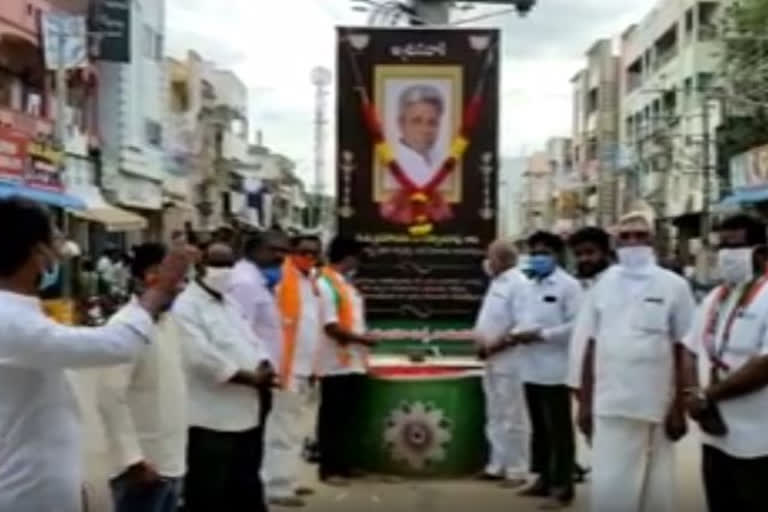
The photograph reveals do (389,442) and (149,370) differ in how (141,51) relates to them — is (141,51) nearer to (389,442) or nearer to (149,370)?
(389,442)

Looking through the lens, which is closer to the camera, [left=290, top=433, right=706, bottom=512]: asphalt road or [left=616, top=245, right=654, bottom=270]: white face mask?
[left=616, top=245, right=654, bottom=270]: white face mask

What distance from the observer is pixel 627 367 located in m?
8.20

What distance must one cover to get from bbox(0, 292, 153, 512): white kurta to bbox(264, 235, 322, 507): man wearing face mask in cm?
590

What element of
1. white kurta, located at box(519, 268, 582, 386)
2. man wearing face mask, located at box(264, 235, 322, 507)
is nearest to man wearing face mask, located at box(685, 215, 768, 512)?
white kurta, located at box(519, 268, 582, 386)

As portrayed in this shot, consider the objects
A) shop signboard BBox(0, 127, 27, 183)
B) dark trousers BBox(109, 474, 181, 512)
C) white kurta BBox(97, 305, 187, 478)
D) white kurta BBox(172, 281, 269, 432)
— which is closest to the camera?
white kurta BBox(97, 305, 187, 478)

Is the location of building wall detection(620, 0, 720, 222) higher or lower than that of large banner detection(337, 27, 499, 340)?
higher

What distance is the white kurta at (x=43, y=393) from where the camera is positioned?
4.52m

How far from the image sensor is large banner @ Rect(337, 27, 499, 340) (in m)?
12.9

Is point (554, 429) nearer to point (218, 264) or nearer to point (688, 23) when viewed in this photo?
point (218, 264)

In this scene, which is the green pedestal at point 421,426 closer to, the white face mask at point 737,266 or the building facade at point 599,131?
the white face mask at point 737,266

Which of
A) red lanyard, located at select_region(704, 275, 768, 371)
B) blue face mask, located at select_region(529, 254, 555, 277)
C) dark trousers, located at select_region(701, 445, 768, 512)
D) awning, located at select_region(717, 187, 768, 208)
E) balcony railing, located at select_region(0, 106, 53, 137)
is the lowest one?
dark trousers, located at select_region(701, 445, 768, 512)

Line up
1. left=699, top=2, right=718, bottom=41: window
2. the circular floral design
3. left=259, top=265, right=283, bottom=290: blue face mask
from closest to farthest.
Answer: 1. left=259, top=265, right=283, bottom=290: blue face mask
2. the circular floral design
3. left=699, top=2, right=718, bottom=41: window

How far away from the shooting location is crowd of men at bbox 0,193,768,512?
4.70 metres

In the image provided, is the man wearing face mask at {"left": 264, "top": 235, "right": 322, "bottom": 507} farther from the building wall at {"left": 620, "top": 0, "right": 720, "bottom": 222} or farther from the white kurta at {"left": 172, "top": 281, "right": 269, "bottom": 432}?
the building wall at {"left": 620, "top": 0, "right": 720, "bottom": 222}
